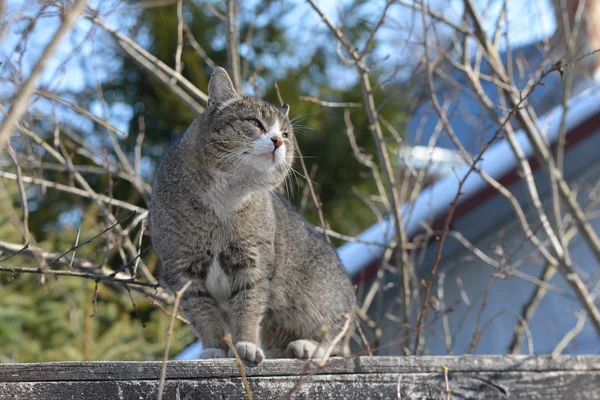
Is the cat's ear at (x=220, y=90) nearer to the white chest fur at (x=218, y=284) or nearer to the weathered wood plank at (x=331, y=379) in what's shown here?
the white chest fur at (x=218, y=284)

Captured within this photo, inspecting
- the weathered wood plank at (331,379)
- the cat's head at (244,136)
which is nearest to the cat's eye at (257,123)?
the cat's head at (244,136)

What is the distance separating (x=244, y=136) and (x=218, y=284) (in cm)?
62

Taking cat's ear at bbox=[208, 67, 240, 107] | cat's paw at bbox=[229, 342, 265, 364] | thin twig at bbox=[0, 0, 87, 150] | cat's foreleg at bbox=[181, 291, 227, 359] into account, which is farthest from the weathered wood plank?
cat's ear at bbox=[208, 67, 240, 107]

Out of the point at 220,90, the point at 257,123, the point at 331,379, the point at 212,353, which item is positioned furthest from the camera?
the point at 220,90

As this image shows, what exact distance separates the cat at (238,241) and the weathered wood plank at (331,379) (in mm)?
586

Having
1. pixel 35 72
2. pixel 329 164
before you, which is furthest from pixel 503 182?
pixel 35 72

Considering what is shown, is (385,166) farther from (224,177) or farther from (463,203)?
(463,203)

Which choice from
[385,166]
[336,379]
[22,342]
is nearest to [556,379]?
[336,379]

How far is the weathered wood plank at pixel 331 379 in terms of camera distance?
5.96ft

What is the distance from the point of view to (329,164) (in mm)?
7785

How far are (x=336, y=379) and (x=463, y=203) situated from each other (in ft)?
11.9

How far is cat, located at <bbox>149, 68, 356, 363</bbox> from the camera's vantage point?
281 cm

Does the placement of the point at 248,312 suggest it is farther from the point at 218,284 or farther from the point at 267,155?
the point at 267,155

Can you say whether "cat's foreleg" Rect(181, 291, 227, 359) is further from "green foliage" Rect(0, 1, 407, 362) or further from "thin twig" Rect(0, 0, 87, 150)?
"green foliage" Rect(0, 1, 407, 362)
